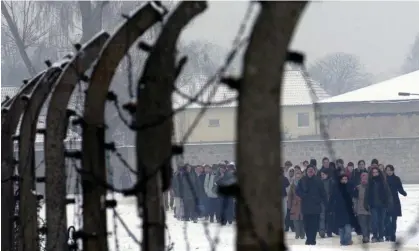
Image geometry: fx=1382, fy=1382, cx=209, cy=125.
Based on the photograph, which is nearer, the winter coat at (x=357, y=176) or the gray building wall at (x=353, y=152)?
the winter coat at (x=357, y=176)

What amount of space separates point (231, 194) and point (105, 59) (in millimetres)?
2935

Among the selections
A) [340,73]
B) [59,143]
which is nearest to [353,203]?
[59,143]

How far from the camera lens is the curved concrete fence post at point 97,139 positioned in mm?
7195

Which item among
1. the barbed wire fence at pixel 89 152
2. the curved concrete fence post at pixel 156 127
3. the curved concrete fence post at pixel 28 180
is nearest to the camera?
the barbed wire fence at pixel 89 152

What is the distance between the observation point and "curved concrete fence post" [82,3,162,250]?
720 centimetres

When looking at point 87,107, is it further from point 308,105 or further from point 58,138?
point 308,105

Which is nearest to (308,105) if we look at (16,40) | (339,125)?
(339,125)

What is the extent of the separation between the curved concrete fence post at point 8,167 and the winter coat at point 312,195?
9198mm

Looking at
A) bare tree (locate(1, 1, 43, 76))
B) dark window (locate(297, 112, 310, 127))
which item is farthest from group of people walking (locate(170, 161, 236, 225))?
dark window (locate(297, 112, 310, 127))

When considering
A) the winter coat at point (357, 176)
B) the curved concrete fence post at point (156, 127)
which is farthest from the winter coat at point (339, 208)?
the curved concrete fence post at point (156, 127)

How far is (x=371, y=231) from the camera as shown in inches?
820

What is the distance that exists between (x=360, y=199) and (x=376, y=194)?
0.25m

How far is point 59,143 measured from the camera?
8.73 m

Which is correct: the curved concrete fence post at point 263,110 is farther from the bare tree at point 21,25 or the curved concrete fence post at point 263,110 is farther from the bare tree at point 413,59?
the bare tree at point 413,59
